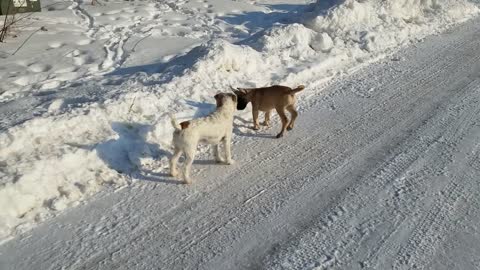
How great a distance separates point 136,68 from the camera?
354 inches

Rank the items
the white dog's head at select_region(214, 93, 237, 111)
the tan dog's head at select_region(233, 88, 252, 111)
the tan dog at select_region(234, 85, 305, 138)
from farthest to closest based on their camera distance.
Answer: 1. the tan dog at select_region(234, 85, 305, 138)
2. the tan dog's head at select_region(233, 88, 252, 111)
3. the white dog's head at select_region(214, 93, 237, 111)

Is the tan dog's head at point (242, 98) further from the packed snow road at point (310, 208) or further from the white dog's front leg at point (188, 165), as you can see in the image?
the white dog's front leg at point (188, 165)

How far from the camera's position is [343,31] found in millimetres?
10320

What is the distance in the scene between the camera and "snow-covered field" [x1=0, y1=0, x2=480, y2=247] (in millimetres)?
5293

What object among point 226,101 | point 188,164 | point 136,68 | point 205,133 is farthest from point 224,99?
point 136,68

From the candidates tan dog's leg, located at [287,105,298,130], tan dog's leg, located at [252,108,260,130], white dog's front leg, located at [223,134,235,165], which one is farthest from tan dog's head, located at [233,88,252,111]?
white dog's front leg, located at [223,134,235,165]

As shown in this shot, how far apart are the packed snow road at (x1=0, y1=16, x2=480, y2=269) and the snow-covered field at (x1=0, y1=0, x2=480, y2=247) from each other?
461 millimetres

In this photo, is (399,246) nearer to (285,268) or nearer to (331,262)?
(331,262)

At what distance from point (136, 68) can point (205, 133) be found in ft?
13.3

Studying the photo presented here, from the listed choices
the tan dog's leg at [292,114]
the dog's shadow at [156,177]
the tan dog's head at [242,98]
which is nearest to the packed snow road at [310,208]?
the dog's shadow at [156,177]

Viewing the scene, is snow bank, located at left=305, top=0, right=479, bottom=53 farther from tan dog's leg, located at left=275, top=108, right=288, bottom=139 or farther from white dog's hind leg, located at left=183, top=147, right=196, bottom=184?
white dog's hind leg, located at left=183, top=147, right=196, bottom=184

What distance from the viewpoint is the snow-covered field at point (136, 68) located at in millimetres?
5293

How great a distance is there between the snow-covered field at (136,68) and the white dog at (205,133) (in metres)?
0.44

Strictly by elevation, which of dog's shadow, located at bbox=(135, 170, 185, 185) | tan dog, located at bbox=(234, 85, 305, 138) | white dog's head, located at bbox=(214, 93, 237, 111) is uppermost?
white dog's head, located at bbox=(214, 93, 237, 111)
